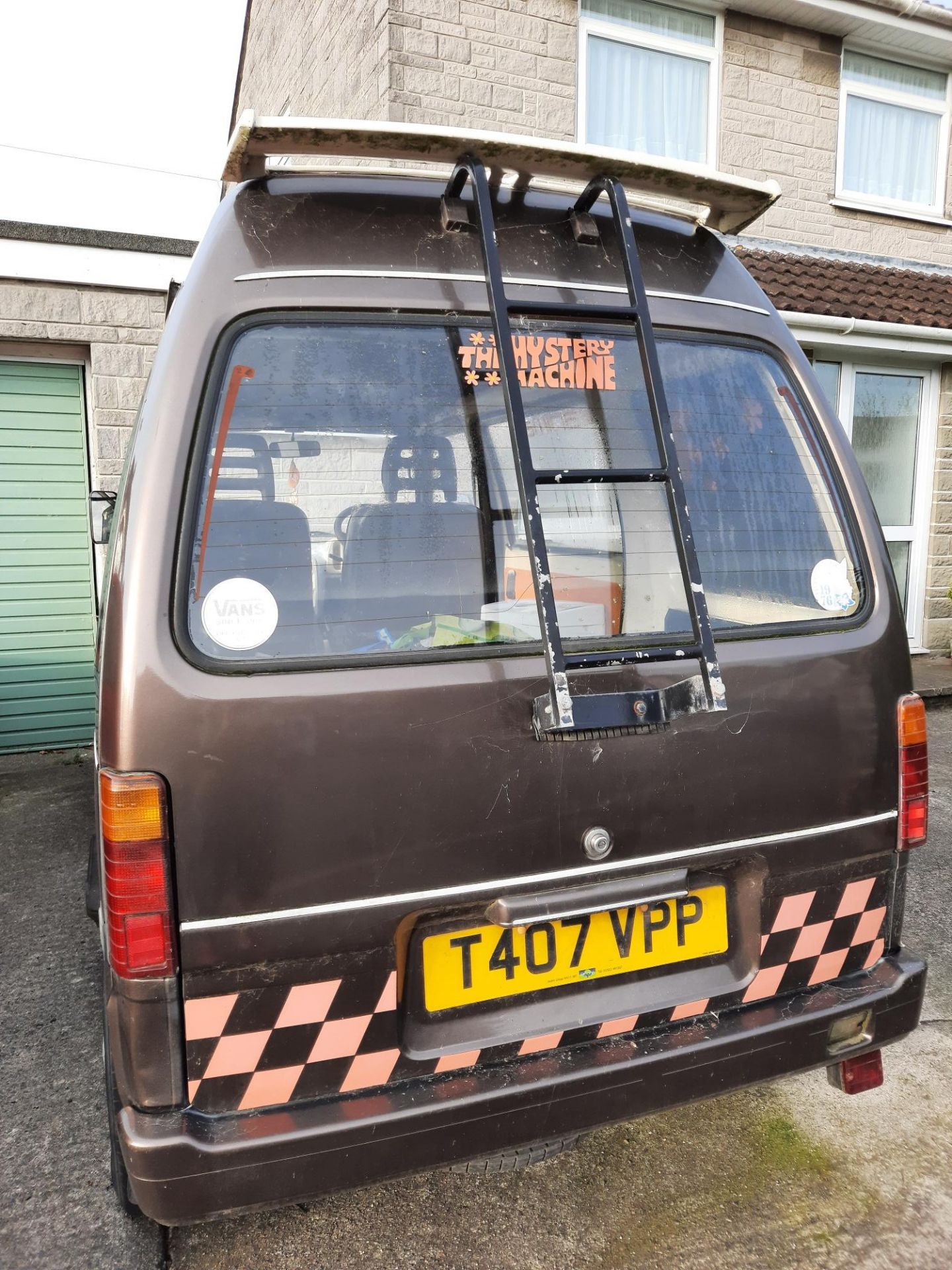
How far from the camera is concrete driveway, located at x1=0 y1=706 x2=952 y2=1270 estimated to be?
6.25ft

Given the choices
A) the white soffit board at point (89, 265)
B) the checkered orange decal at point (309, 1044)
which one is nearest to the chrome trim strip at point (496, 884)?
the checkered orange decal at point (309, 1044)

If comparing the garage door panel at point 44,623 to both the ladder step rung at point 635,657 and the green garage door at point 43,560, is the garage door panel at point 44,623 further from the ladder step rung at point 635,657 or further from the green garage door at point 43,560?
the ladder step rung at point 635,657

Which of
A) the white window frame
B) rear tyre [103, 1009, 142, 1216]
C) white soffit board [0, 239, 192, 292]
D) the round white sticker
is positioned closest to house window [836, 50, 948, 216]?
the white window frame

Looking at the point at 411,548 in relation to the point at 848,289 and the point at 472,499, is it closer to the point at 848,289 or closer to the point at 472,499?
the point at 472,499

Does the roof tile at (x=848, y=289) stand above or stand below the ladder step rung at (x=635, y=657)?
above

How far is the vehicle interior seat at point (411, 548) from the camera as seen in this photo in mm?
1644

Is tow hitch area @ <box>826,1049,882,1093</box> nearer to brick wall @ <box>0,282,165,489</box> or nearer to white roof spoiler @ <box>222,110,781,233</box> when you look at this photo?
white roof spoiler @ <box>222,110,781,233</box>

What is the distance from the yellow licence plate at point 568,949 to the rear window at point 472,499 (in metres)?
0.55

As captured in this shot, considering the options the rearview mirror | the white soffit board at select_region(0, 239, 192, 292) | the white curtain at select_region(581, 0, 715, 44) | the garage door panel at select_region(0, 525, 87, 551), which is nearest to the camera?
the rearview mirror

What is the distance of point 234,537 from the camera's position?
5.18 feet

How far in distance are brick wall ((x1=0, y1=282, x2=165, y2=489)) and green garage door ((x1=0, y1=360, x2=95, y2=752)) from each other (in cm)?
18

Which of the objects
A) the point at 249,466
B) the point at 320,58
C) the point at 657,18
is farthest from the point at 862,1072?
the point at 320,58

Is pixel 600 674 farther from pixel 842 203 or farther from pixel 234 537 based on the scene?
pixel 842 203

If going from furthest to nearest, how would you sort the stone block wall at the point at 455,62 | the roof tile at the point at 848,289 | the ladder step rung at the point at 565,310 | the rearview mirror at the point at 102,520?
the roof tile at the point at 848,289 → the stone block wall at the point at 455,62 → the rearview mirror at the point at 102,520 → the ladder step rung at the point at 565,310
